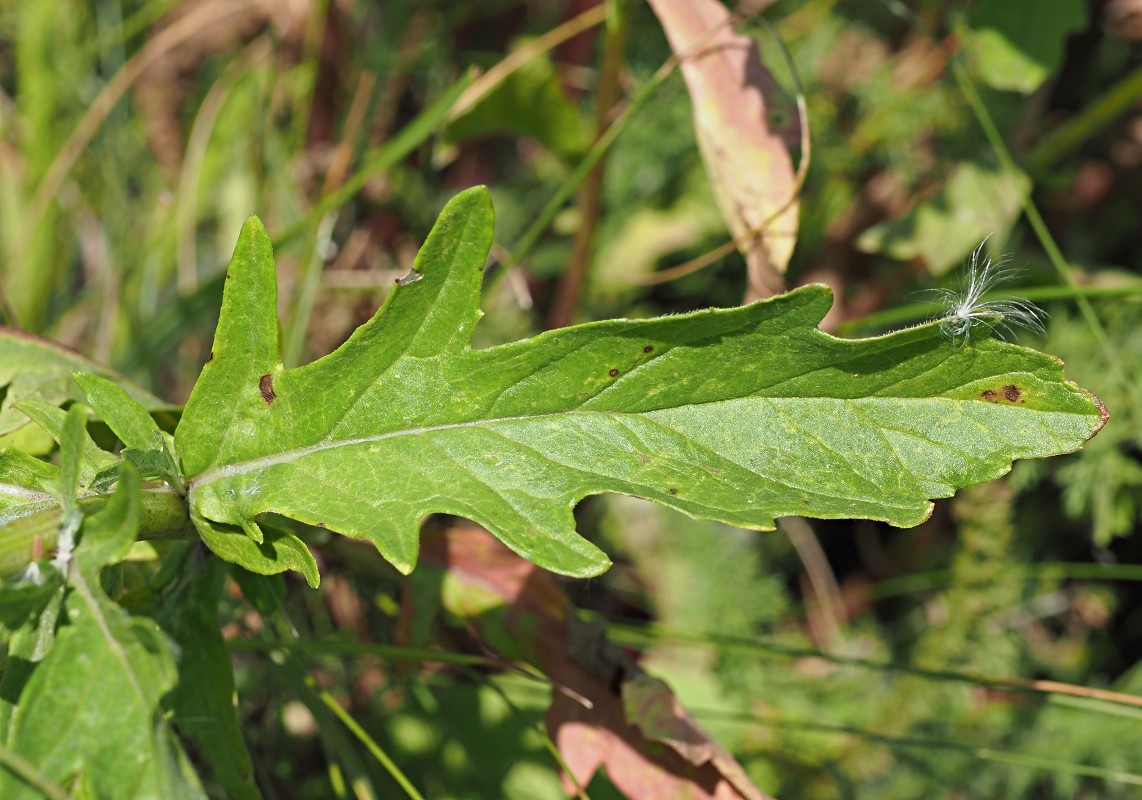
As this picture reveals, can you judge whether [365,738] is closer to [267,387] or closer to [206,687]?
[206,687]

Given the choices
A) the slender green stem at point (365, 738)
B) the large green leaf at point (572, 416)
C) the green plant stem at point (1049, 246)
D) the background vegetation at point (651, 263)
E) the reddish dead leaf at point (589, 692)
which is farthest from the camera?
the background vegetation at point (651, 263)

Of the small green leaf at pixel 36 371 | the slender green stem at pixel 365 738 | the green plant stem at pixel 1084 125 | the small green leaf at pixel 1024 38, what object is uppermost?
the small green leaf at pixel 1024 38

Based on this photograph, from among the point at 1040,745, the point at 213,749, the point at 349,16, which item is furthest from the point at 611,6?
the point at 1040,745

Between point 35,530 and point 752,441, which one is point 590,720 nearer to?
point 752,441

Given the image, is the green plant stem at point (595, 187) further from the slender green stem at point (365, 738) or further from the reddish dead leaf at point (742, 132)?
the slender green stem at point (365, 738)

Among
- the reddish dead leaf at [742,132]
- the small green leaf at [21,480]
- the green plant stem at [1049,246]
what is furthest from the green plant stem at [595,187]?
the small green leaf at [21,480]

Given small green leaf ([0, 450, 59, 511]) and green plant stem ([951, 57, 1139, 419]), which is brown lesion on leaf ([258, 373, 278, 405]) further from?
green plant stem ([951, 57, 1139, 419])
